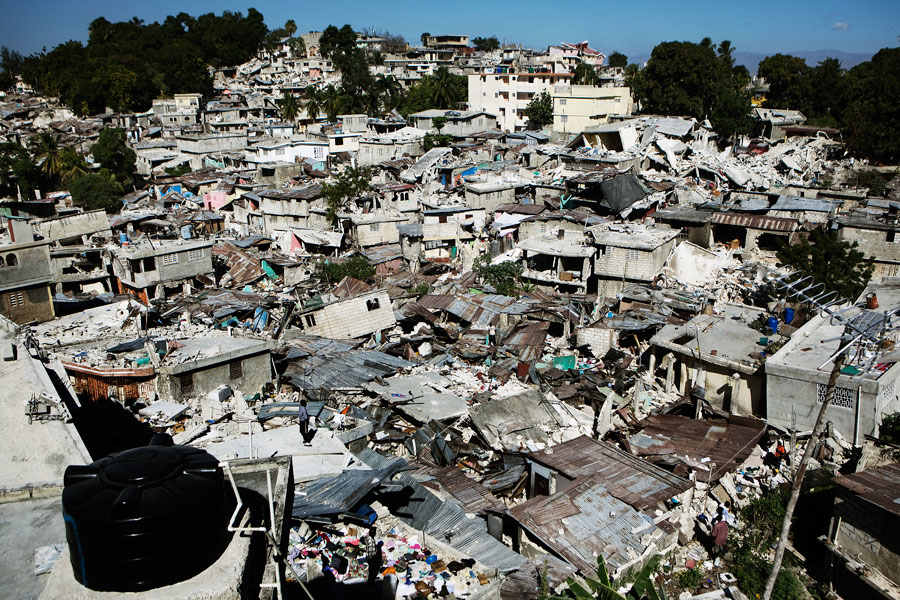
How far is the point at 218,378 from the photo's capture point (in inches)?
606

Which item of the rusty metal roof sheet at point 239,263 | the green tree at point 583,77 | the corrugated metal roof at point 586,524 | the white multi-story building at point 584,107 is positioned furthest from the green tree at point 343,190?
the green tree at point 583,77

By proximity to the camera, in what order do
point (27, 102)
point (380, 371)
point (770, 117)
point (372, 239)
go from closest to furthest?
point (380, 371) < point (372, 239) < point (770, 117) < point (27, 102)

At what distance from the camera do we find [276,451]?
428 inches

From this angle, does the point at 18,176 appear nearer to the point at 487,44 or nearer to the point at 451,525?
the point at 451,525

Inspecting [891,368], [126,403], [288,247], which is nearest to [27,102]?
[288,247]

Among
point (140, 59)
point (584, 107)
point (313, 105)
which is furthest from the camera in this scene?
point (140, 59)

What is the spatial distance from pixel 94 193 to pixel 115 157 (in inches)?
247

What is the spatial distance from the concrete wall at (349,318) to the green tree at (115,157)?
2975cm

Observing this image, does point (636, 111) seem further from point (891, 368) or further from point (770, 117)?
point (891, 368)

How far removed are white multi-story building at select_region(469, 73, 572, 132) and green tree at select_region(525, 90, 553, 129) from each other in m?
1.80

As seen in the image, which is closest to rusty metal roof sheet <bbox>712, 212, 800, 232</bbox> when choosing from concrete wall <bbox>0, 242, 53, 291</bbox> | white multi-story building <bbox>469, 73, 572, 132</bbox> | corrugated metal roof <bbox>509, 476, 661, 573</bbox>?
corrugated metal roof <bbox>509, 476, 661, 573</bbox>

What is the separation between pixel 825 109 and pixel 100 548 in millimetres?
59736

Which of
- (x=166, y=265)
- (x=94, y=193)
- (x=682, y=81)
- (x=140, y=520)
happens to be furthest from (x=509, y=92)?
(x=140, y=520)

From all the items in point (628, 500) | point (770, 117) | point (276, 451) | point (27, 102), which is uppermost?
point (27, 102)
